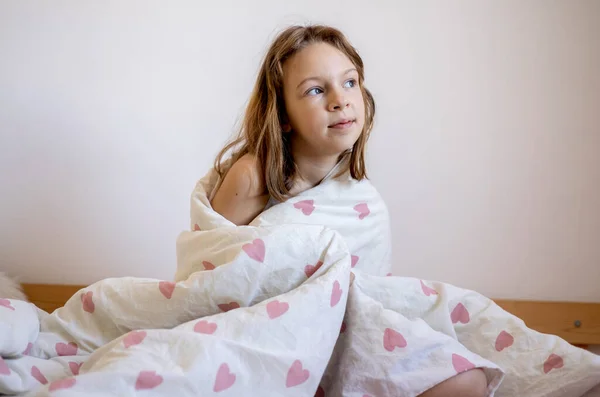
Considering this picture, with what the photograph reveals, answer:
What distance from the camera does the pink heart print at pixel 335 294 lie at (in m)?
0.97

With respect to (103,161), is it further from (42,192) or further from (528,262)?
(528,262)

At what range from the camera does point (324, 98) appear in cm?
124

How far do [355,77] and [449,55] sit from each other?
1.33ft

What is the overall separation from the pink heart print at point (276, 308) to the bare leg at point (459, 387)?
8.6 inches

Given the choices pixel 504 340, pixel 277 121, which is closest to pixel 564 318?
pixel 504 340

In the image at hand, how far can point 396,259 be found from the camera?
1669mm

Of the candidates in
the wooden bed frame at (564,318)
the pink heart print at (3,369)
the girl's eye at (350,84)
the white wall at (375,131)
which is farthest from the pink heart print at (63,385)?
the wooden bed frame at (564,318)

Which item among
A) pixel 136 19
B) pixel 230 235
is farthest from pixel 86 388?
pixel 136 19

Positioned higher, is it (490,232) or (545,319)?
(490,232)

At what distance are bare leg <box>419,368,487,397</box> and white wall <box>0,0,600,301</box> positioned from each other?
2.31 feet

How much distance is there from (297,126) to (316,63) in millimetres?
118

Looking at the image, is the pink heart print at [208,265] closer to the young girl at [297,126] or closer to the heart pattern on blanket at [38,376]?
the young girl at [297,126]

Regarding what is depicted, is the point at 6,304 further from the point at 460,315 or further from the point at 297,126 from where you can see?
the point at 460,315

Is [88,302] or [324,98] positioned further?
[324,98]
